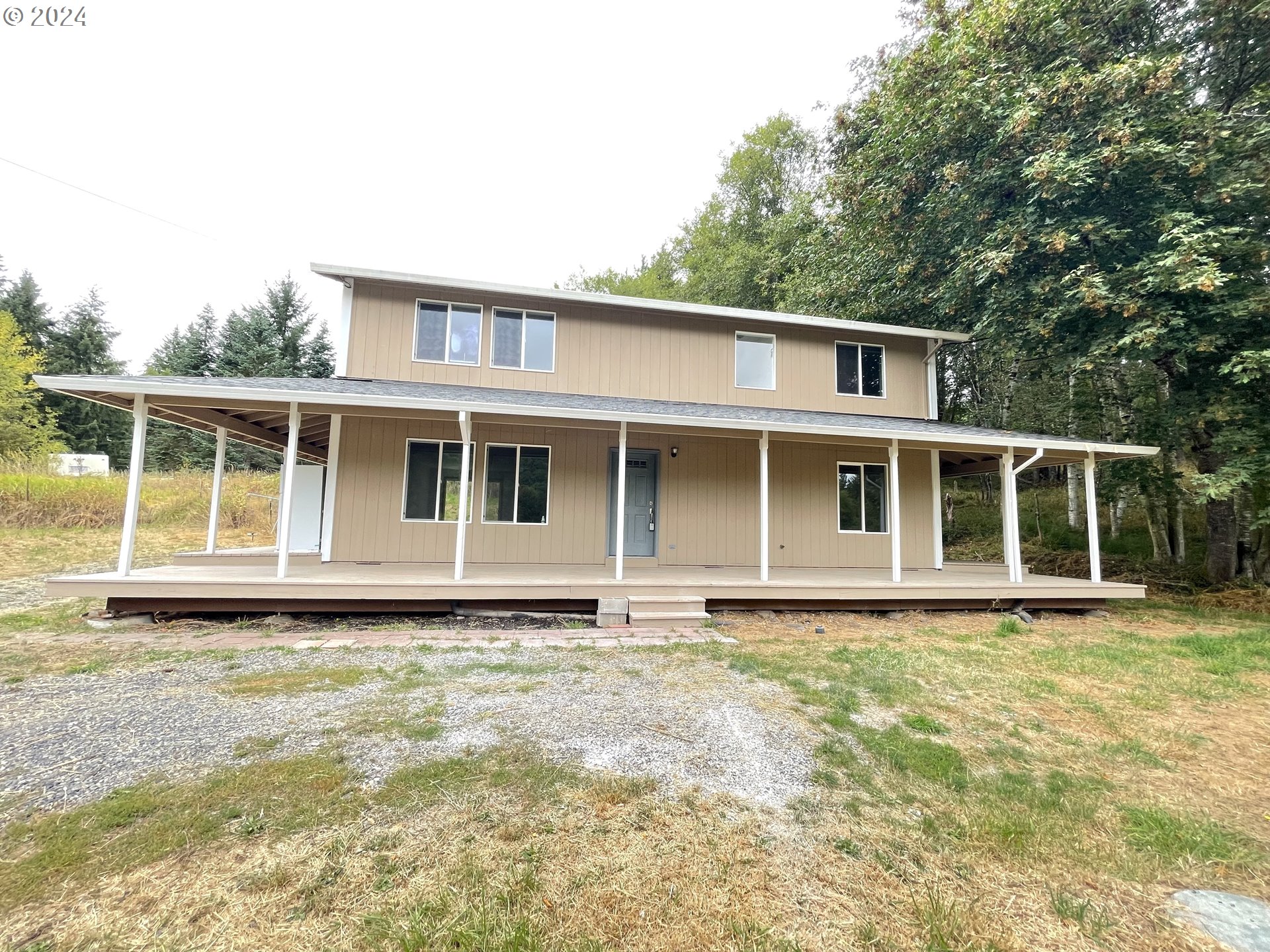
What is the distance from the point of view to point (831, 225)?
14180mm

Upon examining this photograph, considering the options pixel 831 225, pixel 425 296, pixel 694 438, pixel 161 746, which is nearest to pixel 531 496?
pixel 694 438

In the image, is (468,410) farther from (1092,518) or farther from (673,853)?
(1092,518)

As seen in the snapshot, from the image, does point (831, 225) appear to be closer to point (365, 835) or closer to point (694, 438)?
point (694, 438)

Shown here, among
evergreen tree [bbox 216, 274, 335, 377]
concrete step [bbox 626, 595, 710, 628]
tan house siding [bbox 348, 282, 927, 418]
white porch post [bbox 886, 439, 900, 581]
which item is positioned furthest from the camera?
evergreen tree [bbox 216, 274, 335, 377]

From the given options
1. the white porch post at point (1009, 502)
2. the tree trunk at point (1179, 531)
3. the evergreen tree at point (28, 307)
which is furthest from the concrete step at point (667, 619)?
the evergreen tree at point (28, 307)

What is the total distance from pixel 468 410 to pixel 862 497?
22.5 feet

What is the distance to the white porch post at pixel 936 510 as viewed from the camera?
9.15m

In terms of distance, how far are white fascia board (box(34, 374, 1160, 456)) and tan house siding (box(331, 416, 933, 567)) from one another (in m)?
1.44

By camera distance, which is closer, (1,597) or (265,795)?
(265,795)

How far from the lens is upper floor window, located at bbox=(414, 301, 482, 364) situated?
8.38 metres

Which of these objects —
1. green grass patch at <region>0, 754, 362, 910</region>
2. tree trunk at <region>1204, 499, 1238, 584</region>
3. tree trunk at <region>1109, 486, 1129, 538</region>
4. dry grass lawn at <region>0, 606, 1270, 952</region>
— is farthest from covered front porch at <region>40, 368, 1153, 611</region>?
tree trunk at <region>1109, 486, 1129, 538</region>

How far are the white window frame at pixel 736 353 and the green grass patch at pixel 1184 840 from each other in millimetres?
7617

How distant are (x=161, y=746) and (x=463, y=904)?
2.30m

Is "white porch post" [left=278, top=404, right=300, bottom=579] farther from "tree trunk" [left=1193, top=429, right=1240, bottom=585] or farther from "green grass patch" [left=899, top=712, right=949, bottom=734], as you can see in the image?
"tree trunk" [left=1193, top=429, right=1240, bottom=585]
